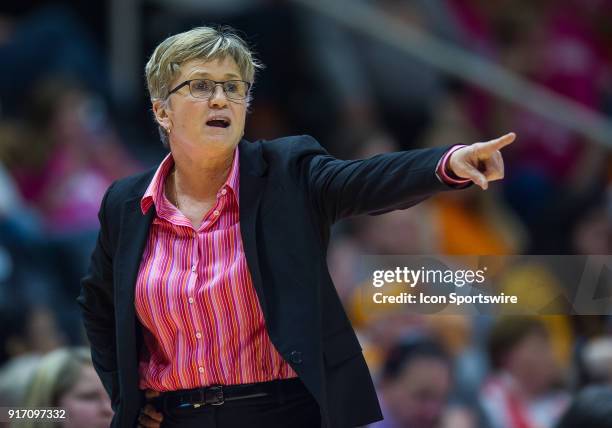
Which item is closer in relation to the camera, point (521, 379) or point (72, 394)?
point (72, 394)

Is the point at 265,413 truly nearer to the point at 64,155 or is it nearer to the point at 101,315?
the point at 101,315

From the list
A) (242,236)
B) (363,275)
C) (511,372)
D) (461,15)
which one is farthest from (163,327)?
(461,15)

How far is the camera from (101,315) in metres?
3.46

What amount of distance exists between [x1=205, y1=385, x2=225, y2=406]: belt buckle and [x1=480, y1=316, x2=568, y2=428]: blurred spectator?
5.94 feet

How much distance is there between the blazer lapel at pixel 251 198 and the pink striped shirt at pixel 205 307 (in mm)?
29

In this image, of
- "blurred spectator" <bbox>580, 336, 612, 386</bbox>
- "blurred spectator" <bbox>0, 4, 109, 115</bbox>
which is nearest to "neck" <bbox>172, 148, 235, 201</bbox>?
"blurred spectator" <bbox>580, 336, 612, 386</bbox>

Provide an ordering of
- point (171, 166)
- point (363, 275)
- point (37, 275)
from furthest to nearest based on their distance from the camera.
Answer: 1. point (37, 275)
2. point (363, 275)
3. point (171, 166)

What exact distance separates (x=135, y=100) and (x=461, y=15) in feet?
6.06

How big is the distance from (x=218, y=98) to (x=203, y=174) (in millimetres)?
219

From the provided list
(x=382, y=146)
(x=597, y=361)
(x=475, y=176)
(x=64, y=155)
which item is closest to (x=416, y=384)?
(x=597, y=361)

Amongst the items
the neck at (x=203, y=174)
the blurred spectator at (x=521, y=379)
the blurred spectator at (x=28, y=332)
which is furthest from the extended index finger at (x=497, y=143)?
the blurred spectator at (x=28, y=332)

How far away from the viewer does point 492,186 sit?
6.56 m

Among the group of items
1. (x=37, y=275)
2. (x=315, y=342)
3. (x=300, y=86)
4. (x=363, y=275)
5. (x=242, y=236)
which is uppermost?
(x=300, y=86)

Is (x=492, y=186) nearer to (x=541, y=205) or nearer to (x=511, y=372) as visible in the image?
(x=541, y=205)
